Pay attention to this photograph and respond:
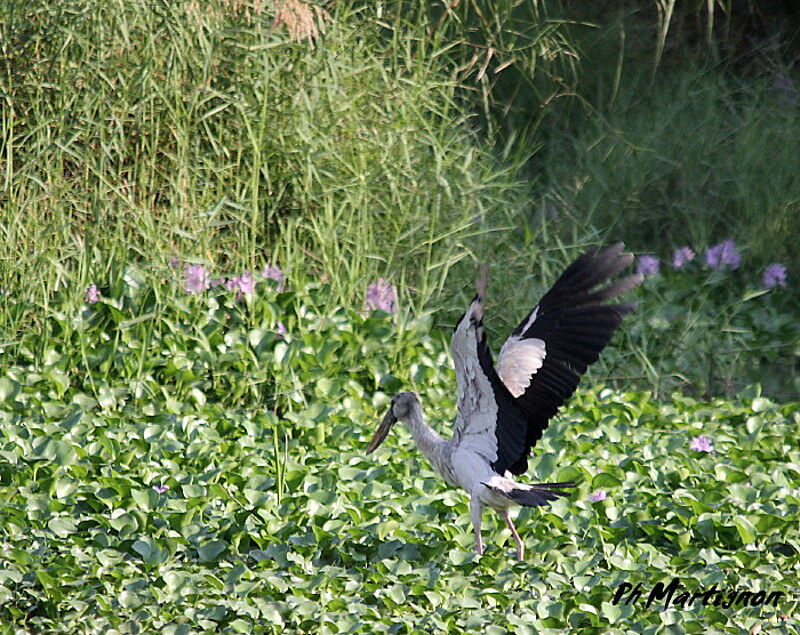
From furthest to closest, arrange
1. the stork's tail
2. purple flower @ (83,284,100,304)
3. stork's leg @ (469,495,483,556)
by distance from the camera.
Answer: purple flower @ (83,284,100,304)
stork's leg @ (469,495,483,556)
the stork's tail

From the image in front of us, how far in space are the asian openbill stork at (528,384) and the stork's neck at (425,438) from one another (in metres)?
0.03

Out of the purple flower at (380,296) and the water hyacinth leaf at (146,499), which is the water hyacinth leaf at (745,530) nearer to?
the water hyacinth leaf at (146,499)

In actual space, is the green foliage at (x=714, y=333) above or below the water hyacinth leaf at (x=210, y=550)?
below

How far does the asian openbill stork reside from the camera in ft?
11.7

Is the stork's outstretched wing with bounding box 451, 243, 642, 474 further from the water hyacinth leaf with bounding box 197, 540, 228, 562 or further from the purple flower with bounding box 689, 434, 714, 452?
the purple flower with bounding box 689, 434, 714, 452

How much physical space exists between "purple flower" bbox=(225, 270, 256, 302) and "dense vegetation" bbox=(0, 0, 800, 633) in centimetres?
2

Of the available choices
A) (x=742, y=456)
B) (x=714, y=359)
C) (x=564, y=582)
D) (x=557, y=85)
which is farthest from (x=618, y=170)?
(x=564, y=582)

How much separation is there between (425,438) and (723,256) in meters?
3.21

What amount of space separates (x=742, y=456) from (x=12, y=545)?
248 cm

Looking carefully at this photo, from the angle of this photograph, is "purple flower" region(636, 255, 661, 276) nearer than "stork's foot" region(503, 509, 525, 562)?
No

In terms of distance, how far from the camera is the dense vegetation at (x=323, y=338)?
3.56 meters

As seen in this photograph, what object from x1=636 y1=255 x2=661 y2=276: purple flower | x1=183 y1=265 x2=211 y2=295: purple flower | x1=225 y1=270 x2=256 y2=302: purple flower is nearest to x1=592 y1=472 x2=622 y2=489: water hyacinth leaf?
x1=225 y1=270 x2=256 y2=302: purple flower

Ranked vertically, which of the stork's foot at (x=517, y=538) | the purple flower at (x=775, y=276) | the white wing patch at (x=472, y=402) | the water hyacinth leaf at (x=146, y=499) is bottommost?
the purple flower at (x=775, y=276)

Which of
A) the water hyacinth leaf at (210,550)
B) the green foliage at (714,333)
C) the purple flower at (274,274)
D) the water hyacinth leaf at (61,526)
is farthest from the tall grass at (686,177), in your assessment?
the water hyacinth leaf at (61,526)
